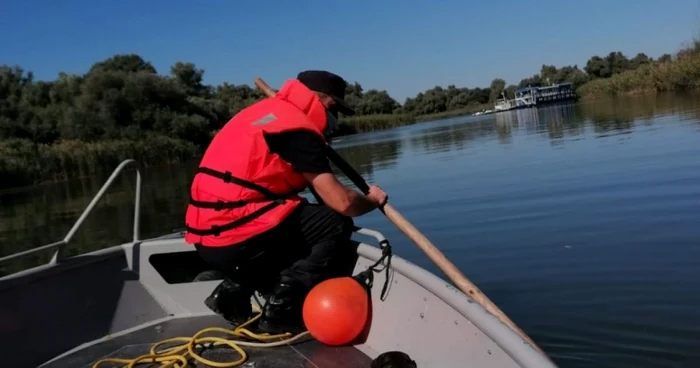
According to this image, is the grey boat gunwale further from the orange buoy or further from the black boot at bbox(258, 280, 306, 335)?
the black boot at bbox(258, 280, 306, 335)

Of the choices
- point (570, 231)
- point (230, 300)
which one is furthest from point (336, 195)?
point (570, 231)

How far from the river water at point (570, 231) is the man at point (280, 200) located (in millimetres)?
2000

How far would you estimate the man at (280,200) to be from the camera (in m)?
3.29

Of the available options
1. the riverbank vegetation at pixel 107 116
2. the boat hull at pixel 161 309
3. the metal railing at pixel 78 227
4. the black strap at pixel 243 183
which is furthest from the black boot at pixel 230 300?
the riverbank vegetation at pixel 107 116

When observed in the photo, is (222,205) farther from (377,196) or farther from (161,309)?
(161,309)

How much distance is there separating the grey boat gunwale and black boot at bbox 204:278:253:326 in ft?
2.05

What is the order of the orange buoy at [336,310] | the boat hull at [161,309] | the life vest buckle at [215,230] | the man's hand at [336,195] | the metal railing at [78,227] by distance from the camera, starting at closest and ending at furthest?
the boat hull at [161,309] < the man's hand at [336,195] < the orange buoy at [336,310] < the life vest buckle at [215,230] < the metal railing at [78,227]

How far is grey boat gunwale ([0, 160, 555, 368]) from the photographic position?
2467 millimetres

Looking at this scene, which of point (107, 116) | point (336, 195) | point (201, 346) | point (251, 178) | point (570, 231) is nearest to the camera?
point (336, 195)

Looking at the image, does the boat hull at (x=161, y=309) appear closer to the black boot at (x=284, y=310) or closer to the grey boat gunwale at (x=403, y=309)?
the grey boat gunwale at (x=403, y=309)

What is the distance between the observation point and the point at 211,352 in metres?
3.68

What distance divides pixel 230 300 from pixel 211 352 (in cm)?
33

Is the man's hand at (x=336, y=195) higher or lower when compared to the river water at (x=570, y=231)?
higher

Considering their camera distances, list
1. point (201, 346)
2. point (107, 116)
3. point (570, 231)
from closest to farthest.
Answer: point (201, 346)
point (570, 231)
point (107, 116)
